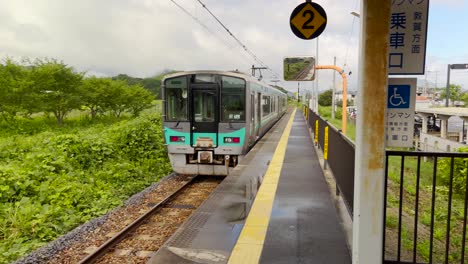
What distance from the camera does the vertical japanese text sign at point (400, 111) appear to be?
10.3 feet

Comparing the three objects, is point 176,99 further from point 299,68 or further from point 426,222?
point 299,68

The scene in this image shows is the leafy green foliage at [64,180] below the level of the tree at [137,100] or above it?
below

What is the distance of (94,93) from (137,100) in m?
6.32

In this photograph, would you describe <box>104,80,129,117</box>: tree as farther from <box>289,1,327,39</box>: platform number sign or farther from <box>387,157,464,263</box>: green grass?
<box>289,1,327,39</box>: platform number sign

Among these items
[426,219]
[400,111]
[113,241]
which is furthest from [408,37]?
[113,241]

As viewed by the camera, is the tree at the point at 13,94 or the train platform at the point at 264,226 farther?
the tree at the point at 13,94

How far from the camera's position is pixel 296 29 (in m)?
5.86

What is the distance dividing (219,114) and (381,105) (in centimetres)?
668

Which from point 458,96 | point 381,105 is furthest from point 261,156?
point 458,96

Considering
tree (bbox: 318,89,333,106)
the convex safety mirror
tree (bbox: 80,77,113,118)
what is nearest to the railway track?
the convex safety mirror

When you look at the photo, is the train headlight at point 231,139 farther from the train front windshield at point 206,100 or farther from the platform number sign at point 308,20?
the platform number sign at point 308,20

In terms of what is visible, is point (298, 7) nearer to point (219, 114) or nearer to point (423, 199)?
point (219, 114)

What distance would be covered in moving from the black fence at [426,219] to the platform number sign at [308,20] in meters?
2.40

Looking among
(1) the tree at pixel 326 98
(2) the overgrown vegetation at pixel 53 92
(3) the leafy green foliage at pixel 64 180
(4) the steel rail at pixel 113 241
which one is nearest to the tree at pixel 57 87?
(2) the overgrown vegetation at pixel 53 92
